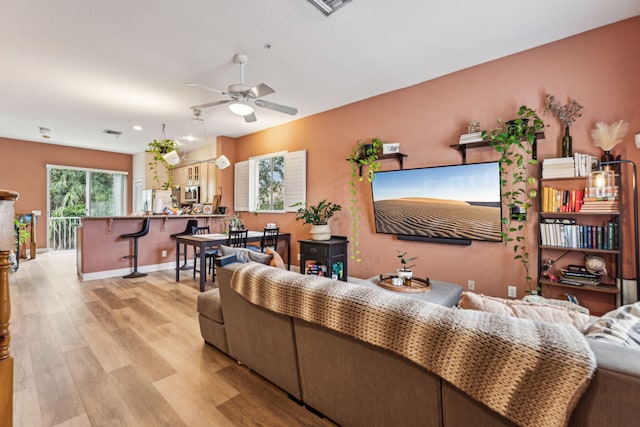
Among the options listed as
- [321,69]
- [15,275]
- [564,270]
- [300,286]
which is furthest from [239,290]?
[15,275]

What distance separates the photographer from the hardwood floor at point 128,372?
5.64ft

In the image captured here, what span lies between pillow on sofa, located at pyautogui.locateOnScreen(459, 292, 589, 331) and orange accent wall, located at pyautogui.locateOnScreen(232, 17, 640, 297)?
83.6 inches

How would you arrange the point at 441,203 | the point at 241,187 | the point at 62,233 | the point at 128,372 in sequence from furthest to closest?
1. the point at 62,233
2. the point at 241,187
3. the point at 441,203
4. the point at 128,372

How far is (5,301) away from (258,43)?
278 centimetres

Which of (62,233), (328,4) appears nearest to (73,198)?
(62,233)

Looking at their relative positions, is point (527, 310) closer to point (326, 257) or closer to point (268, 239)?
point (326, 257)

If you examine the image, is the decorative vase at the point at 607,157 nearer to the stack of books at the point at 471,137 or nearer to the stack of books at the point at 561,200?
the stack of books at the point at 561,200

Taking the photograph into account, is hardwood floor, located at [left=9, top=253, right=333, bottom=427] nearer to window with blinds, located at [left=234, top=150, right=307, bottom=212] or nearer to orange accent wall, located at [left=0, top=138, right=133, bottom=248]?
window with blinds, located at [left=234, top=150, right=307, bottom=212]

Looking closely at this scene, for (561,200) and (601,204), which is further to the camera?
(561,200)

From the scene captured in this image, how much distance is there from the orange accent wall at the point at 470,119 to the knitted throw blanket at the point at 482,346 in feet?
8.50

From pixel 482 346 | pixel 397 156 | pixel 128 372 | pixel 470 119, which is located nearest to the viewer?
pixel 482 346

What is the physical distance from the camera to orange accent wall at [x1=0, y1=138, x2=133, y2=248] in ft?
23.0

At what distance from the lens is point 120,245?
5164 millimetres

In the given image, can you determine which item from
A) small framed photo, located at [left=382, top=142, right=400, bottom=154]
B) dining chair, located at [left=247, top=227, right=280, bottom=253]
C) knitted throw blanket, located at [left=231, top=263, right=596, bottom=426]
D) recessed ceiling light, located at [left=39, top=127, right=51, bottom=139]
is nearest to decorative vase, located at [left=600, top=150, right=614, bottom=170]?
small framed photo, located at [left=382, top=142, right=400, bottom=154]
